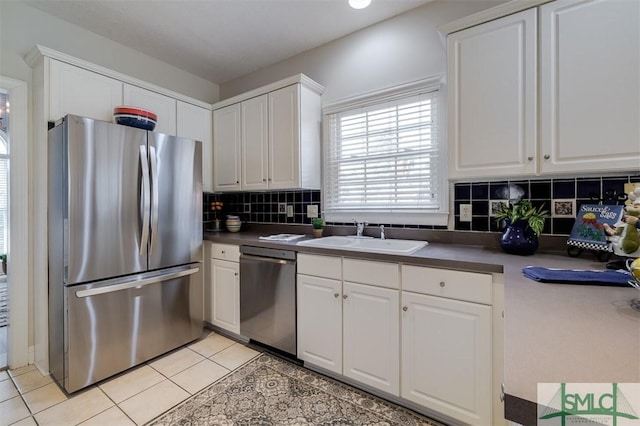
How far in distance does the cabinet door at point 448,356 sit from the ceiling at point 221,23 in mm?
2179

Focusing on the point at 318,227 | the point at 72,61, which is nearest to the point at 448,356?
the point at 318,227

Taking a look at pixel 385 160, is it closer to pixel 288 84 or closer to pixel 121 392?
pixel 288 84

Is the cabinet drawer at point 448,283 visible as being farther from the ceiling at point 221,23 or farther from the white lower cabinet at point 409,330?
the ceiling at point 221,23

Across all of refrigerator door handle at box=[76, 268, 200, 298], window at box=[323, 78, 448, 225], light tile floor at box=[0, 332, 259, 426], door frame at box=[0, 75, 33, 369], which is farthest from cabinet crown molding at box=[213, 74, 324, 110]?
light tile floor at box=[0, 332, 259, 426]

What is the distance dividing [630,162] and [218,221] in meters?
3.29

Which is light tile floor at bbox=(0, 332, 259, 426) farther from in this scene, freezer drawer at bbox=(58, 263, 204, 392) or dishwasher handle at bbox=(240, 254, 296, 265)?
dishwasher handle at bbox=(240, 254, 296, 265)

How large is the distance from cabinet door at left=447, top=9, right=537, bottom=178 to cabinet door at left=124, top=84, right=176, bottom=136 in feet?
7.94

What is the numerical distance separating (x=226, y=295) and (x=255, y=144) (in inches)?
56.6

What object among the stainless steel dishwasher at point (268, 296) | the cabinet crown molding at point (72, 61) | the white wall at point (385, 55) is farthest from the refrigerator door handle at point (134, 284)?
the white wall at point (385, 55)

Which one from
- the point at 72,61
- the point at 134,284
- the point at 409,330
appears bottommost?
the point at 409,330

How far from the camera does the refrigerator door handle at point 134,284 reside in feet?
6.05

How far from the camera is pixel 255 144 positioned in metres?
2.78

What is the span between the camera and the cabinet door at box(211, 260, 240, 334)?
2447 mm

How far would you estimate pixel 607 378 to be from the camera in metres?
0.46
